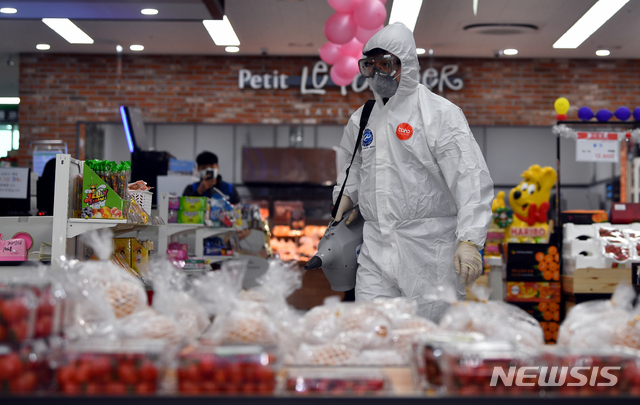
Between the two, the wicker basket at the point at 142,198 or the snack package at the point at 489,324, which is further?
the wicker basket at the point at 142,198

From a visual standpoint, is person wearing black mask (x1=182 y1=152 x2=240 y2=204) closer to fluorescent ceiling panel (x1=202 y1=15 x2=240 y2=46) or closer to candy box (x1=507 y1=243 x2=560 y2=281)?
fluorescent ceiling panel (x1=202 y1=15 x2=240 y2=46)

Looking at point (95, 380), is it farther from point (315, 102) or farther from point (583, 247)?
point (315, 102)

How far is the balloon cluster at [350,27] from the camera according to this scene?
5230mm

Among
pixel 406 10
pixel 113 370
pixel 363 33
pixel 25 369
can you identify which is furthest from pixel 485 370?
pixel 406 10

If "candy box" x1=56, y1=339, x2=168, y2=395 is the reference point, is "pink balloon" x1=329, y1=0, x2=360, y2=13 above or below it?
above

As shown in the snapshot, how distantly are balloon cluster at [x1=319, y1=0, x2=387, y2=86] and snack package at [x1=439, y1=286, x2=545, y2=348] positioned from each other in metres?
4.26

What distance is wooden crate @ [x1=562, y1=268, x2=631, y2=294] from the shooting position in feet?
15.1

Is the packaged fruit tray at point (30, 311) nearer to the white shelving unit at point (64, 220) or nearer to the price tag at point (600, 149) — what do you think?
the white shelving unit at point (64, 220)

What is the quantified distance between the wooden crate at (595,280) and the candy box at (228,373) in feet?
13.7

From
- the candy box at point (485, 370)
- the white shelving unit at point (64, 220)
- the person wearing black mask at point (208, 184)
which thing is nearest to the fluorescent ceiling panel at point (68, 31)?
the person wearing black mask at point (208, 184)

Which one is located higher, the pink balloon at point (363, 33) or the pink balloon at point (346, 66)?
the pink balloon at point (363, 33)

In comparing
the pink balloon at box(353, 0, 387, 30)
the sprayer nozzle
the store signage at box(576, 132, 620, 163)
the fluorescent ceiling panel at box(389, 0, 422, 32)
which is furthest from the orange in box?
the fluorescent ceiling panel at box(389, 0, 422, 32)

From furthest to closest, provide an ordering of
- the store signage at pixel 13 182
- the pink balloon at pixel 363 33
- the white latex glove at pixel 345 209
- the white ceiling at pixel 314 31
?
the white ceiling at pixel 314 31 < the pink balloon at pixel 363 33 < the store signage at pixel 13 182 < the white latex glove at pixel 345 209

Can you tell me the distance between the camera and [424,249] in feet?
7.95
